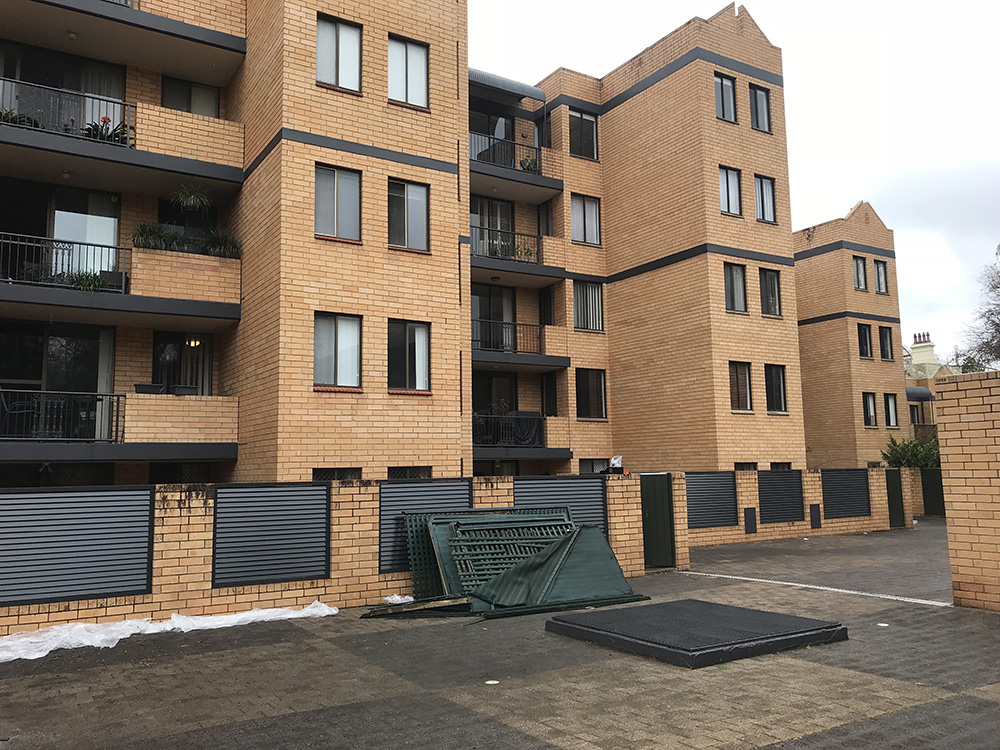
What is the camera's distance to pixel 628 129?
2712 centimetres

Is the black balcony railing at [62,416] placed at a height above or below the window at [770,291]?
below

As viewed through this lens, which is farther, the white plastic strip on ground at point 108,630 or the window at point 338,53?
the window at point 338,53

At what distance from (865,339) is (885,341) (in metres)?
1.50

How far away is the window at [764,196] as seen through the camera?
1006 inches

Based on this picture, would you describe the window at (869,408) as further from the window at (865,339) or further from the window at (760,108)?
the window at (760,108)

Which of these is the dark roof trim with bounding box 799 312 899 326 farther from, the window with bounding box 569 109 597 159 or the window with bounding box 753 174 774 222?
the window with bounding box 569 109 597 159

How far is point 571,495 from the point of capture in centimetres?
1336

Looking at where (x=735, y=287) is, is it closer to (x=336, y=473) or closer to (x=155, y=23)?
(x=336, y=473)

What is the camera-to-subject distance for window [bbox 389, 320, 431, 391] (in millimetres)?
16969

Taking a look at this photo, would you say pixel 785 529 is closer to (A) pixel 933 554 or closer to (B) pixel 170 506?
(A) pixel 933 554

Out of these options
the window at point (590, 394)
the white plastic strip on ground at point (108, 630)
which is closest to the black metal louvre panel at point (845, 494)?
the window at point (590, 394)

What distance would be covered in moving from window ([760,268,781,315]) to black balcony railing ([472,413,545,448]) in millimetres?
8315

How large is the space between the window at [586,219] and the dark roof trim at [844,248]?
12694 millimetres

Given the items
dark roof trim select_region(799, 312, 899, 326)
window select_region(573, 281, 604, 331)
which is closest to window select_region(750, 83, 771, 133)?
window select_region(573, 281, 604, 331)
